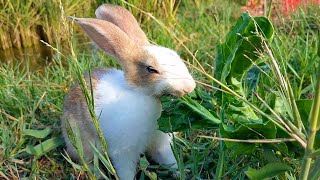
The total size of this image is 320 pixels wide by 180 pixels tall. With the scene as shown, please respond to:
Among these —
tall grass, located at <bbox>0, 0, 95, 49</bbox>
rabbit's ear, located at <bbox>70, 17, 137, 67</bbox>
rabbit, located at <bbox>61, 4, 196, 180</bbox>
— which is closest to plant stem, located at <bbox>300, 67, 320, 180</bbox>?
rabbit, located at <bbox>61, 4, 196, 180</bbox>

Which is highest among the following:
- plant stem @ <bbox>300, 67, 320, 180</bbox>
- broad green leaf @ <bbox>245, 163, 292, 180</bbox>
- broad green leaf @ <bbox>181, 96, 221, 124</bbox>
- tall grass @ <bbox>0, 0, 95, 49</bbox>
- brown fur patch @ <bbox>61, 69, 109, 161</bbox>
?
plant stem @ <bbox>300, 67, 320, 180</bbox>

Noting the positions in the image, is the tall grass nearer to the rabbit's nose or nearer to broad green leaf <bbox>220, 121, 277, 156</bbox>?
the rabbit's nose

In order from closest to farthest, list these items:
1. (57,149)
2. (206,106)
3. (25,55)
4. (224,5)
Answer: (206,106) → (57,149) → (224,5) → (25,55)

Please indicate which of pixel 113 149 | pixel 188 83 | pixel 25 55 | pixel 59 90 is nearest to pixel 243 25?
pixel 188 83

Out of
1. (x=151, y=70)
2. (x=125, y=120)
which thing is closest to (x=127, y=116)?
(x=125, y=120)

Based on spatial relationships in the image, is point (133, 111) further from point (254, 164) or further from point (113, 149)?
point (254, 164)

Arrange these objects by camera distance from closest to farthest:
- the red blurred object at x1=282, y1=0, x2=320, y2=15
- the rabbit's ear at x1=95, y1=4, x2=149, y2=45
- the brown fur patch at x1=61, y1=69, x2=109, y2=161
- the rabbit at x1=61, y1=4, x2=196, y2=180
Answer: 1. the rabbit at x1=61, y1=4, x2=196, y2=180
2. the brown fur patch at x1=61, y1=69, x2=109, y2=161
3. the rabbit's ear at x1=95, y1=4, x2=149, y2=45
4. the red blurred object at x1=282, y1=0, x2=320, y2=15

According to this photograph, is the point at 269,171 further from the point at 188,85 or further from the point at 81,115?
the point at 81,115
